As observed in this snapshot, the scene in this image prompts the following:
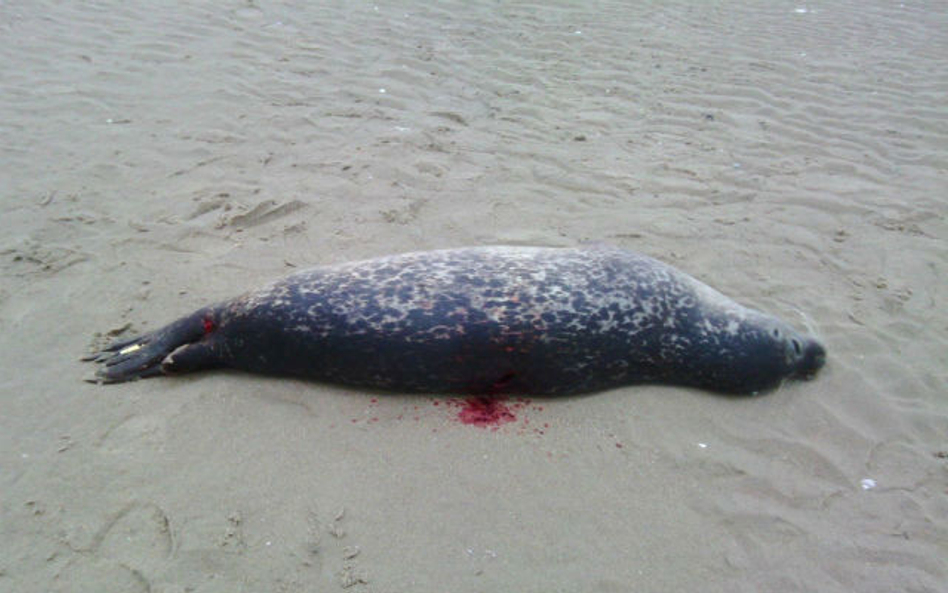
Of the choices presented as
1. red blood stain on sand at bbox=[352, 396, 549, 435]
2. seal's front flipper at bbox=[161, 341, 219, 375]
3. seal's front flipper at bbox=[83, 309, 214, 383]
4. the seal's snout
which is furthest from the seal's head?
seal's front flipper at bbox=[83, 309, 214, 383]

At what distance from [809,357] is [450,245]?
214 cm

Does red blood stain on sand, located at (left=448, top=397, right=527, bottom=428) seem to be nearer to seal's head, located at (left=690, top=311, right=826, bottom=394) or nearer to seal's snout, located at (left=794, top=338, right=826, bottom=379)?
seal's head, located at (left=690, top=311, right=826, bottom=394)

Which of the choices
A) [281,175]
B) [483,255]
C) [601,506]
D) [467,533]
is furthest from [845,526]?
[281,175]

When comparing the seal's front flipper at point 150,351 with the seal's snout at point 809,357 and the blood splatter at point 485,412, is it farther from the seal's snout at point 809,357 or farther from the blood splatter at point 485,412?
the seal's snout at point 809,357

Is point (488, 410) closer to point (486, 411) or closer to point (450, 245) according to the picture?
point (486, 411)

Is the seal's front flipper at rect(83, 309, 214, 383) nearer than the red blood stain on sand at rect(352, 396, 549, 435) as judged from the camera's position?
No

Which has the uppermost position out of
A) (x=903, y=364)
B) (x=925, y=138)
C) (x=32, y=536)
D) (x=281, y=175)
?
(x=925, y=138)

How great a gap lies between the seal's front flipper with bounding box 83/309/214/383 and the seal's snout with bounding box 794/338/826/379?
297 cm

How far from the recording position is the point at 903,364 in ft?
11.5

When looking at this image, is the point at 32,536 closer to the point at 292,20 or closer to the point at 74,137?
the point at 74,137

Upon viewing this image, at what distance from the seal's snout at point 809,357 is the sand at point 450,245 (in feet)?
0.34

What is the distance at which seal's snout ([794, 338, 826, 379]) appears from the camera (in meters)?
3.40

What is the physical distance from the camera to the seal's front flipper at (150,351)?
318cm

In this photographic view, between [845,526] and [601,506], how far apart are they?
3.21ft
